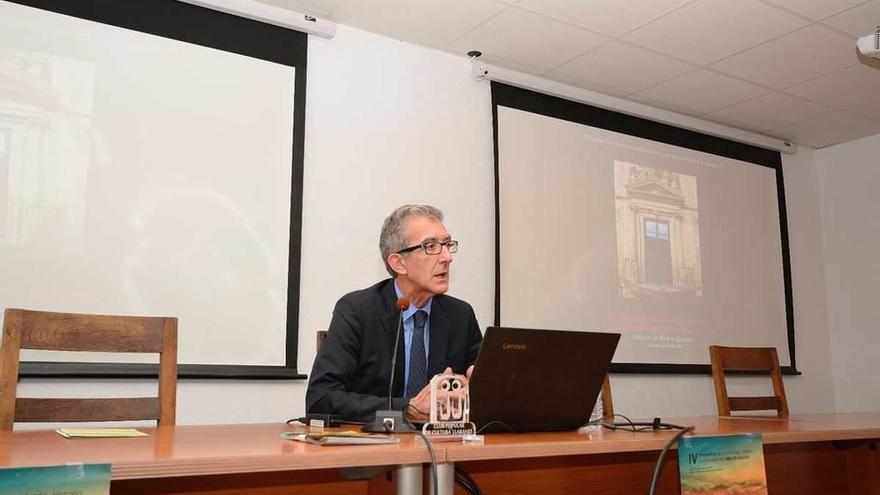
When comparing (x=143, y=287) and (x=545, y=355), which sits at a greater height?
(x=143, y=287)

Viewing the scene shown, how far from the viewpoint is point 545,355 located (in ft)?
4.69

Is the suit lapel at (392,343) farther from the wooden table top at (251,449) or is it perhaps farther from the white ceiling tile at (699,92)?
the white ceiling tile at (699,92)

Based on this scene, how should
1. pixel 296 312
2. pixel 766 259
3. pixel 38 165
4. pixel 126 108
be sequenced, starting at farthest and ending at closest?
pixel 766 259
pixel 296 312
pixel 126 108
pixel 38 165

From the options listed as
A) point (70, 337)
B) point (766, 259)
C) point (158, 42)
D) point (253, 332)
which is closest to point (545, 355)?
point (70, 337)

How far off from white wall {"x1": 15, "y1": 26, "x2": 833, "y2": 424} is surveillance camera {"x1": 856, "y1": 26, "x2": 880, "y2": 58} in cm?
172

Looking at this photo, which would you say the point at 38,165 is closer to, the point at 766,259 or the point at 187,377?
the point at 187,377

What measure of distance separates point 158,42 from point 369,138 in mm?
973

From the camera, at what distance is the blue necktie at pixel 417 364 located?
190 cm

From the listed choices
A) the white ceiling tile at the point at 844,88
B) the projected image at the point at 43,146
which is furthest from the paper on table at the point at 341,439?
the white ceiling tile at the point at 844,88

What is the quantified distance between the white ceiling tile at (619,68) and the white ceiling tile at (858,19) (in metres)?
0.69

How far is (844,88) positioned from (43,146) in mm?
3976

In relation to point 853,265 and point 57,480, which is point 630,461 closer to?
point 57,480

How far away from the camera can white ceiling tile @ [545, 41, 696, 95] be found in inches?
144

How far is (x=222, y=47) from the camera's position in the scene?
309 cm
